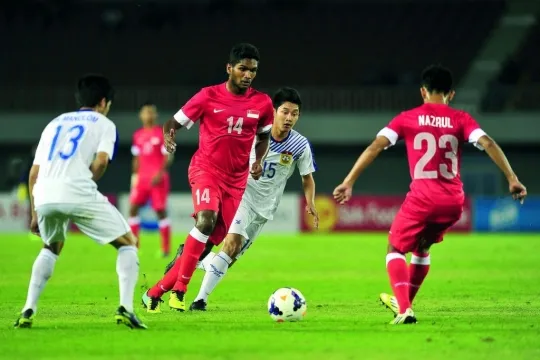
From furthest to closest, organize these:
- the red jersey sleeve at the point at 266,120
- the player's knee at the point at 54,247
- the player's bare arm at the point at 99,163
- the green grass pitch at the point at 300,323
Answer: the red jersey sleeve at the point at 266,120 → the player's knee at the point at 54,247 → the player's bare arm at the point at 99,163 → the green grass pitch at the point at 300,323

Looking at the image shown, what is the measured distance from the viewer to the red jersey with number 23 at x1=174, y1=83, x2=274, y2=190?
10008mm

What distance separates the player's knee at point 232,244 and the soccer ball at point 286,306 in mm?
1488

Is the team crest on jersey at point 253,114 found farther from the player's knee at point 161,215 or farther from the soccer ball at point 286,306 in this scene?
the player's knee at point 161,215

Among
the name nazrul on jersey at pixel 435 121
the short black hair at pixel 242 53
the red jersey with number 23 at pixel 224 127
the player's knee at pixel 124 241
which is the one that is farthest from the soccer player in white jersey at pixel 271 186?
the player's knee at pixel 124 241

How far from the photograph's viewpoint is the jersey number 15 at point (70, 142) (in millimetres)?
8031

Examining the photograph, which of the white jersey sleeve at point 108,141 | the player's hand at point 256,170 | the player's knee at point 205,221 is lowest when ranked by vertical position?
the player's knee at point 205,221

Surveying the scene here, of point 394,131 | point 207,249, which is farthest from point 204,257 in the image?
point 394,131

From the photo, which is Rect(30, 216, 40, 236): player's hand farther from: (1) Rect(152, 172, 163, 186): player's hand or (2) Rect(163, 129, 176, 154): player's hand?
(1) Rect(152, 172, 163, 186): player's hand

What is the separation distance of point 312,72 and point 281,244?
587 inches

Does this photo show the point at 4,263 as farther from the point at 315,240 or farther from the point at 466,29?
the point at 466,29

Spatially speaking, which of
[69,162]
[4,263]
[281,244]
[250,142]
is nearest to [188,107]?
[250,142]

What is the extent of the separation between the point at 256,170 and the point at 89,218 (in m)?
2.36

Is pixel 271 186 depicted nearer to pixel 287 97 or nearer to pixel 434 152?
pixel 287 97

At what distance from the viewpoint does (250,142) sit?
10.2 m
